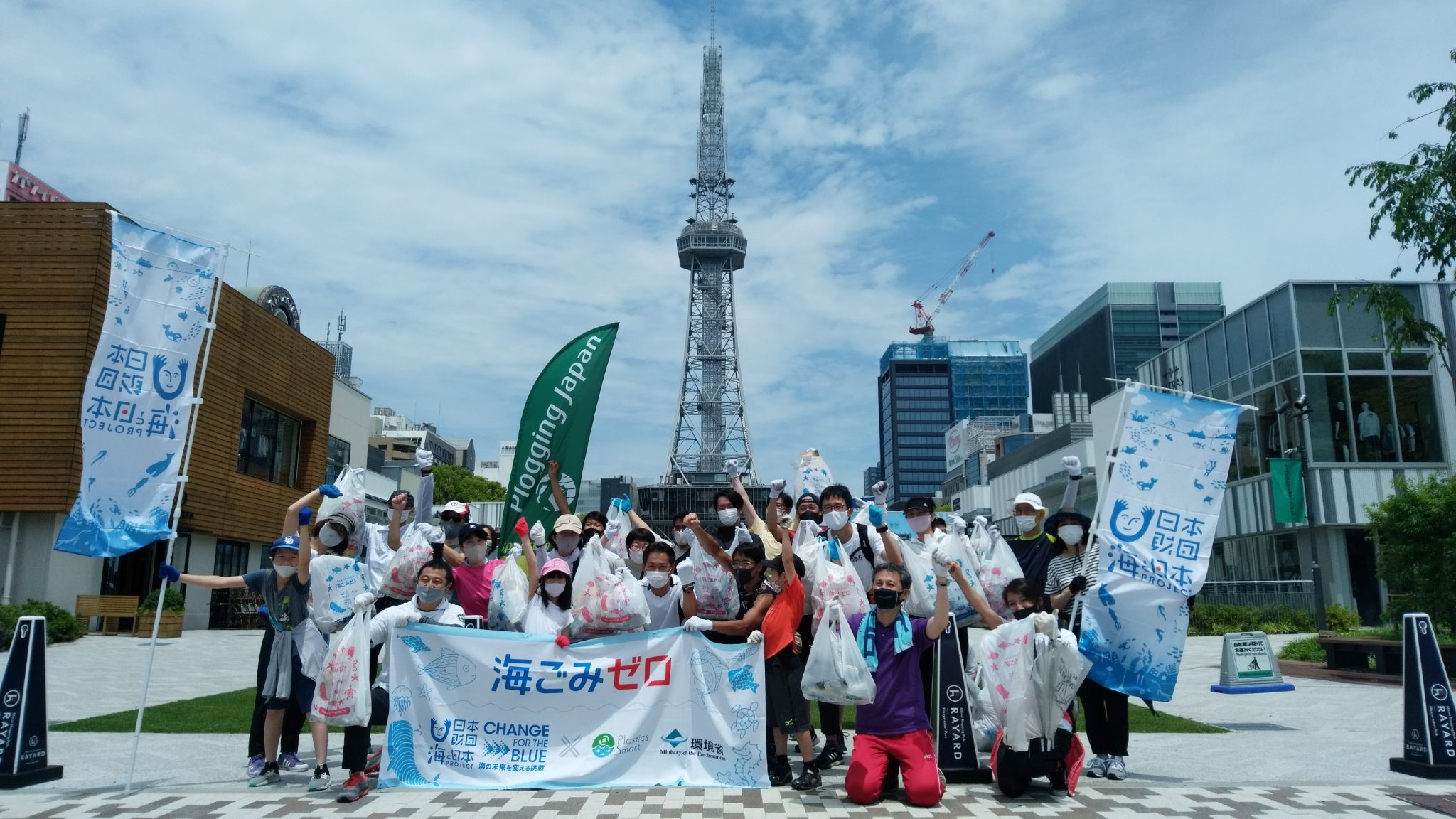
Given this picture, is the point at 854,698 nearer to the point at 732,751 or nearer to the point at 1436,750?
the point at 732,751

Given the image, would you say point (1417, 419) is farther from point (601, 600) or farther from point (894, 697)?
point (601, 600)

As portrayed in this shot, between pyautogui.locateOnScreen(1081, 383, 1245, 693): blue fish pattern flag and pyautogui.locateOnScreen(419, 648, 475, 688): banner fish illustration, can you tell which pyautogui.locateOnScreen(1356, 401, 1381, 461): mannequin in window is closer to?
pyautogui.locateOnScreen(1081, 383, 1245, 693): blue fish pattern flag

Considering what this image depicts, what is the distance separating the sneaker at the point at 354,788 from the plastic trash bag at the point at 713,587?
2509 millimetres

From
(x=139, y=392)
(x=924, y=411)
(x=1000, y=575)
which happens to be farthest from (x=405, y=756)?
(x=924, y=411)

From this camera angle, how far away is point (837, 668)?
18.6ft

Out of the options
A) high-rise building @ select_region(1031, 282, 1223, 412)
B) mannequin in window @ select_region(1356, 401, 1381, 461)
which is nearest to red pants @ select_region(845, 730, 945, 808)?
mannequin in window @ select_region(1356, 401, 1381, 461)

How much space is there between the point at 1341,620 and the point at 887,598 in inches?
866

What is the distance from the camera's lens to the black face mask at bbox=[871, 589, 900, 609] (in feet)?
19.1

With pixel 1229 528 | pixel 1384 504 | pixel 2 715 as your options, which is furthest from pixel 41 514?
pixel 1229 528

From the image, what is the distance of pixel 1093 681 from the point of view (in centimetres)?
639

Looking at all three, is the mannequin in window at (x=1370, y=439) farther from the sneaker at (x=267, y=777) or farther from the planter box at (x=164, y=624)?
the planter box at (x=164, y=624)

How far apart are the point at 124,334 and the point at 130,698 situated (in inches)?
287

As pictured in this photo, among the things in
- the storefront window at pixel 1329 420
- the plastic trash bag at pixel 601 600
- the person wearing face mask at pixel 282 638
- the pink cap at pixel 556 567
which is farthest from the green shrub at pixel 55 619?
the storefront window at pixel 1329 420

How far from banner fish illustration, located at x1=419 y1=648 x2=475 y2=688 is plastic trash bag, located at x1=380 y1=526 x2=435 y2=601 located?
0.65 meters
